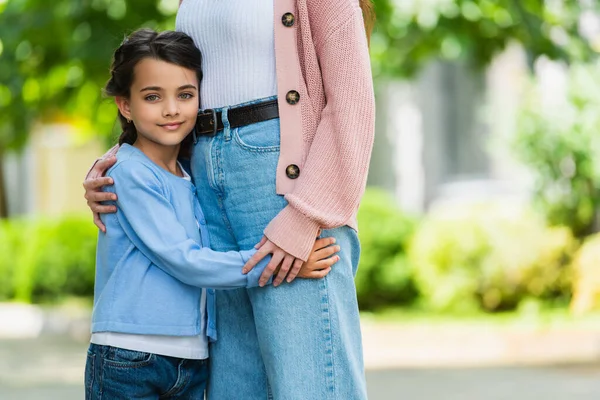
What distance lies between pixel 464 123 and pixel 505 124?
80.9 inches

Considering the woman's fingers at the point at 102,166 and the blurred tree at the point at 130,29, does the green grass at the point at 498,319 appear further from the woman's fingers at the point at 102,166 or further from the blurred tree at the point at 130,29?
the woman's fingers at the point at 102,166

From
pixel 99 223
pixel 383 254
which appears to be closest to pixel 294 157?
pixel 99 223

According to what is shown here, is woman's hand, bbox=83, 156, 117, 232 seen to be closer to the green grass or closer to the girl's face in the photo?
the girl's face

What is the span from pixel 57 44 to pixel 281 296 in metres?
3.89

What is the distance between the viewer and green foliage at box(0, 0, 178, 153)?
17.2 feet

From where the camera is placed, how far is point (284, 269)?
2.43 m

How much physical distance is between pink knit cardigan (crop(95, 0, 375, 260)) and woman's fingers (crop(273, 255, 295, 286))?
0.03 meters

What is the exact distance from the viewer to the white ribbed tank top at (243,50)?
8.23ft

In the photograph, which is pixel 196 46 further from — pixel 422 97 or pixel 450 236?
pixel 422 97

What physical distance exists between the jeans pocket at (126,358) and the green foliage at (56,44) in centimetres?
260

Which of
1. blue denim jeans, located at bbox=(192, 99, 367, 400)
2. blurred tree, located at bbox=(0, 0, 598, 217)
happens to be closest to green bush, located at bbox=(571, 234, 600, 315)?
blurred tree, located at bbox=(0, 0, 598, 217)

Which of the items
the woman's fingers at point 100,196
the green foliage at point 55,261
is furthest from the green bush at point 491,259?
the woman's fingers at point 100,196

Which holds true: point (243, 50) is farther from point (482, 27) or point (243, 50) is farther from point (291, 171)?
point (482, 27)

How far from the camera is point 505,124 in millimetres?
10117
